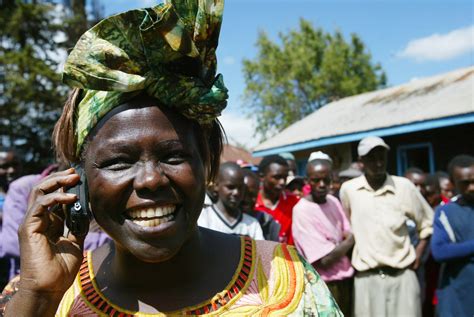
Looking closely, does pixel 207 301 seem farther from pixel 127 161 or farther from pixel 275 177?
pixel 275 177

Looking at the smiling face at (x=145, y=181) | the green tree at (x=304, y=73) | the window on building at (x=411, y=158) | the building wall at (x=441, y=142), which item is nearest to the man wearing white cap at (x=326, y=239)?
the smiling face at (x=145, y=181)

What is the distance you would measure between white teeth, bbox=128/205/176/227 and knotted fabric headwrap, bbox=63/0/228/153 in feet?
0.96

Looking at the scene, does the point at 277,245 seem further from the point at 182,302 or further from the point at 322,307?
the point at 182,302

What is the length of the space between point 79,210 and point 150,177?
0.83 feet

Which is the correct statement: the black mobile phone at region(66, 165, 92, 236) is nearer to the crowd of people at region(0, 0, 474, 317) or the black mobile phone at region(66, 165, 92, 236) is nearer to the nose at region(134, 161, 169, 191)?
the crowd of people at region(0, 0, 474, 317)

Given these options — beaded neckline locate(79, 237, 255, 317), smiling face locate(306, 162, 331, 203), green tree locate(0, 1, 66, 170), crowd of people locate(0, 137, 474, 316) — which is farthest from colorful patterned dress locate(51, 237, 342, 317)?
green tree locate(0, 1, 66, 170)

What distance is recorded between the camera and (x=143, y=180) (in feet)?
4.52

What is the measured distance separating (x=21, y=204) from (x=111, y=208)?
273 centimetres

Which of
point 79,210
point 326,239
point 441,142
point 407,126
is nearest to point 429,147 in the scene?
point 441,142

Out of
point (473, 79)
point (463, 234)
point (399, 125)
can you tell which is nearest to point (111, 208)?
point (463, 234)

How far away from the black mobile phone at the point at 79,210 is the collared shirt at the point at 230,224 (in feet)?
8.53

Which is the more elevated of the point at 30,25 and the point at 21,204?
the point at 30,25

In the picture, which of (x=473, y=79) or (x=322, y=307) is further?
(x=473, y=79)

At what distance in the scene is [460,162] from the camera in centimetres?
428
